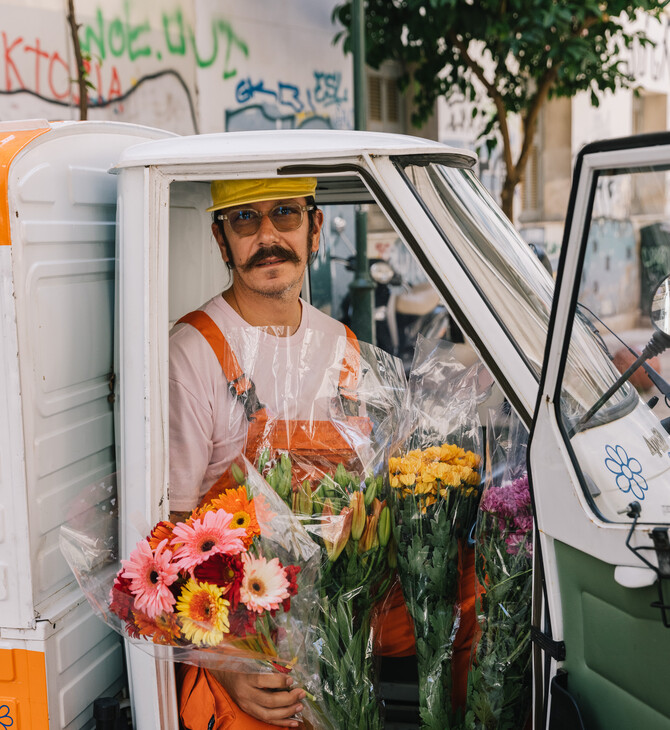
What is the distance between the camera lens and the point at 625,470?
1896 millimetres

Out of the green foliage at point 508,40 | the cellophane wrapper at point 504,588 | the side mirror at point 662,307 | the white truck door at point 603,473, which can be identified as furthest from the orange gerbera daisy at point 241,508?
the green foliage at point 508,40

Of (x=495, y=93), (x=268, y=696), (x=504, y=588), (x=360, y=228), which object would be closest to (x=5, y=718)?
(x=268, y=696)

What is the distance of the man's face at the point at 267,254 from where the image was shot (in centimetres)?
258

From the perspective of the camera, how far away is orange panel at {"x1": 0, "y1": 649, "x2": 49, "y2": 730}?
215cm

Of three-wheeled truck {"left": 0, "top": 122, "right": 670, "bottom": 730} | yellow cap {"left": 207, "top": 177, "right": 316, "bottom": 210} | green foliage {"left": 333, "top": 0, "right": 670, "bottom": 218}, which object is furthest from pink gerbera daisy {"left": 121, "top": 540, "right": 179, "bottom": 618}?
green foliage {"left": 333, "top": 0, "right": 670, "bottom": 218}

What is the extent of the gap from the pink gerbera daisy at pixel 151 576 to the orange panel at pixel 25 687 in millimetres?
310

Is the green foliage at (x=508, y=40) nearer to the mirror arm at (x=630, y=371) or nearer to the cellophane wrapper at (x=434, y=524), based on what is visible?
the cellophane wrapper at (x=434, y=524)

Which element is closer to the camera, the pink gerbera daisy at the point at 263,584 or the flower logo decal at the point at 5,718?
the pink gerbera daisy at the point at 263,584

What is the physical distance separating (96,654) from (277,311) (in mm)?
1162

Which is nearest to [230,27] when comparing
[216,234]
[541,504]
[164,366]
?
[216,234]

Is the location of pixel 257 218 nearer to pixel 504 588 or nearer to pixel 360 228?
pixel 504 588

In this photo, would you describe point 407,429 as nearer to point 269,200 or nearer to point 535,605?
point 535,605

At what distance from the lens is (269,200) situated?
2.52m

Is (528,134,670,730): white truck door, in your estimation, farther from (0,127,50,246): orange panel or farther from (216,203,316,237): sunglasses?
(0,127,50,246): orange panel
